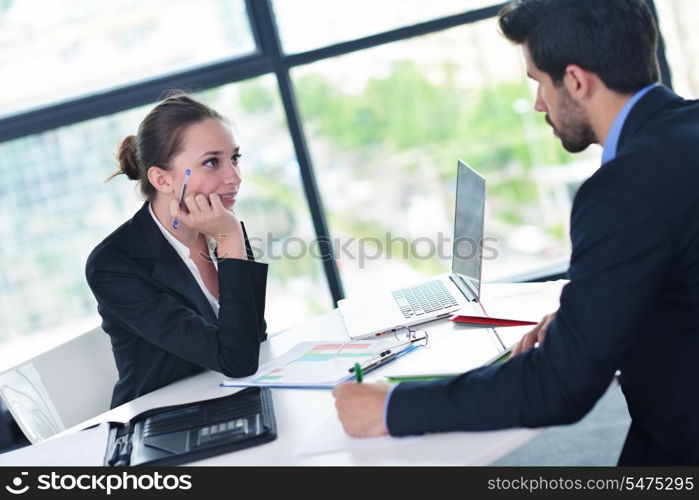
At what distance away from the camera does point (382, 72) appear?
3697mm

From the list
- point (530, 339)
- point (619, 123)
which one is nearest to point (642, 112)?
point (619, 123)

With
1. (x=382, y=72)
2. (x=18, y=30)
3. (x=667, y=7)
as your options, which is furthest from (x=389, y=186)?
(x=18, y=30)

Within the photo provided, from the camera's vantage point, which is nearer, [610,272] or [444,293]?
[610,272]

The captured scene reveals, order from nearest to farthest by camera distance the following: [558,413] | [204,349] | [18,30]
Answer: [558,413] → [204,349] → [18,30]

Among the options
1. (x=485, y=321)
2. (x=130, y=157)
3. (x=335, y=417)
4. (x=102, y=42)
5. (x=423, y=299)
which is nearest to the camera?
(x=335, y=417)

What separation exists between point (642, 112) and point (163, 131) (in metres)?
1.41

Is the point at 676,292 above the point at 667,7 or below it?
below

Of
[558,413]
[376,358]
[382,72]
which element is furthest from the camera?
[382,72]

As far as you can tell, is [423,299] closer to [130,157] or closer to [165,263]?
[165,263]

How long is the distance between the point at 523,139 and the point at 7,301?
2475 millimetres

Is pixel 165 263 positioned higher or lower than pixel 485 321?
higher

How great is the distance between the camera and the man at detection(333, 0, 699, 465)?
1.21 metres

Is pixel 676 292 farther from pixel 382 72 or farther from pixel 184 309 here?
pixel 382 72

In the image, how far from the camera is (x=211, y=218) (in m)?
2.23
